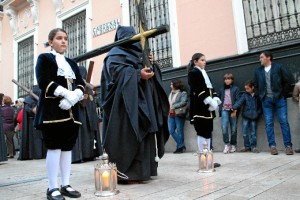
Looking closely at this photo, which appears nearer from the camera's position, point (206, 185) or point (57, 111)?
point (57, 111)

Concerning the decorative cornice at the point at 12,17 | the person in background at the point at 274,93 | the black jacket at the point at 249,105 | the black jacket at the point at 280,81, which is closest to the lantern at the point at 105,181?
the person in background at the point at 274,93

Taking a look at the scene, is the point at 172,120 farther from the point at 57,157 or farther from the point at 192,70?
the point at 57,157

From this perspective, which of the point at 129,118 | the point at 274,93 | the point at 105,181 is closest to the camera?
the point at 105,181

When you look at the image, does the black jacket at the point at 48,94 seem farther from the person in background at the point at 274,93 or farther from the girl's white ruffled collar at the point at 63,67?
the person in background at the point at 274,93

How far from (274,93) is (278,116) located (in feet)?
1.46

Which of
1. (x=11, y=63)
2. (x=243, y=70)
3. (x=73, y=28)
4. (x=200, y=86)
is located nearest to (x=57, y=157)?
(x=200, y=86)

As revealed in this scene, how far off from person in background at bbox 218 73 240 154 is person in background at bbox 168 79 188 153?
3.43 ft

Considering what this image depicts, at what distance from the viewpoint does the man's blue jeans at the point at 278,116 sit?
538 centimetres

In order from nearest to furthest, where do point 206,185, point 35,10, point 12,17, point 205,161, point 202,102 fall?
point 206,185 → point 205,161 → point 202,102 → point 35,10 → point 12,17

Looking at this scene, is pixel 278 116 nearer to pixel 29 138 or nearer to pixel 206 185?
pixel 206 185

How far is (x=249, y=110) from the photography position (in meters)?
6.04

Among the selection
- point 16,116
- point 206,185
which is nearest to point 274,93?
point 206,185

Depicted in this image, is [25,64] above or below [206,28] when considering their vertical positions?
above

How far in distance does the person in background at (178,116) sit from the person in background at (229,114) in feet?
3.43
